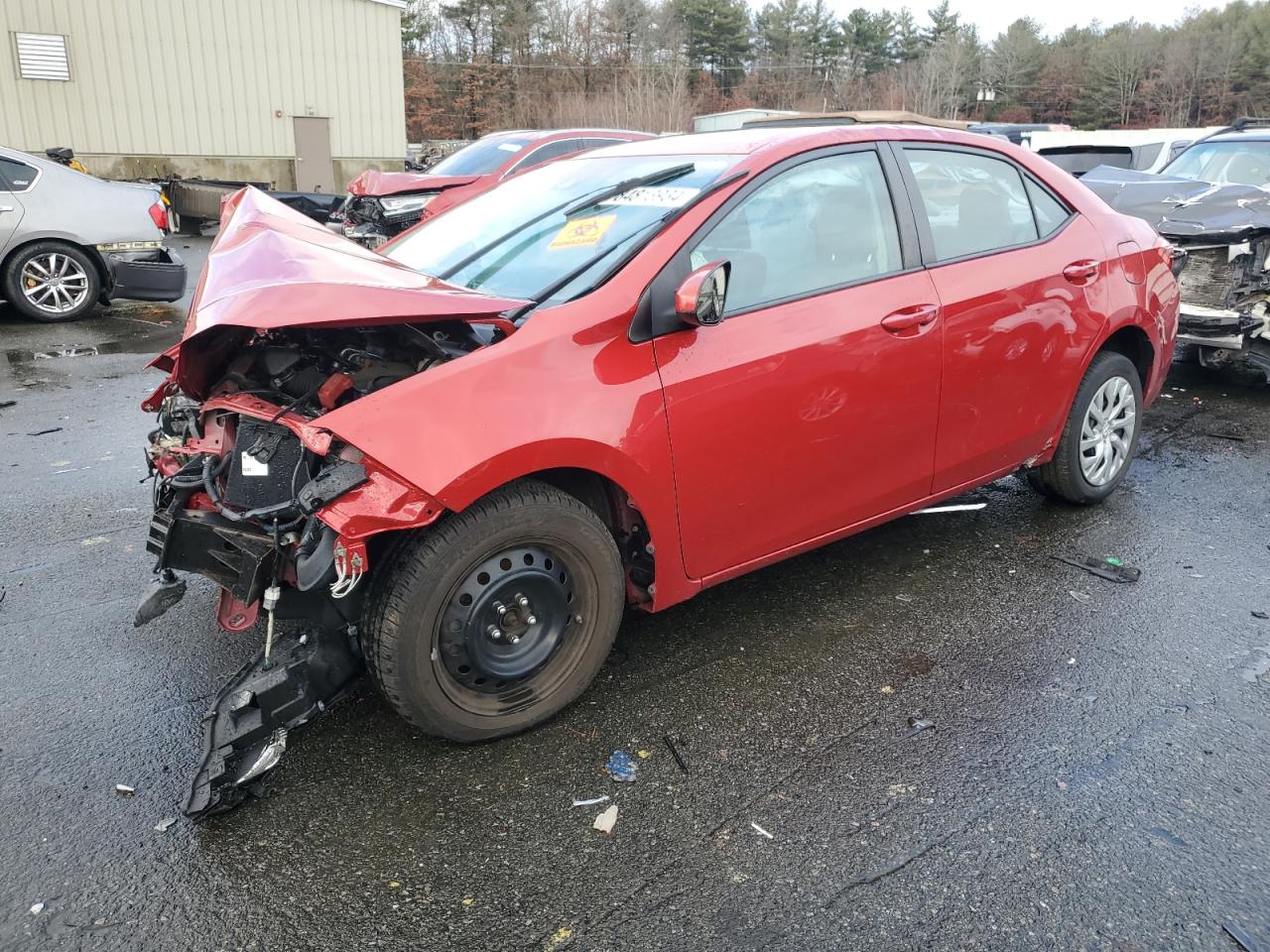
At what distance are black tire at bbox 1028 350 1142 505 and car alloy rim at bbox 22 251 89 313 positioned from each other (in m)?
9.23

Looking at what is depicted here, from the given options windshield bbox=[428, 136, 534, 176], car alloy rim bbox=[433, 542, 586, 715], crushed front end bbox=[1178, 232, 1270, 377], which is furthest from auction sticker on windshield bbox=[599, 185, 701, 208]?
windshield bbox=[428, 136, 534, 176]

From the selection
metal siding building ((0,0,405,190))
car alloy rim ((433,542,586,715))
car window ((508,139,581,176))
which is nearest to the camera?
car alloy rim ((433,542,586,715))

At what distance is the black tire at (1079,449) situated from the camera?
4512mm

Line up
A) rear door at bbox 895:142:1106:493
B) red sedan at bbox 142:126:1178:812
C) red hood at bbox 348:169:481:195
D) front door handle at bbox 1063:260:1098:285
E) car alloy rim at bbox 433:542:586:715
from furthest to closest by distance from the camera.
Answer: red hood at bbox 348:169:481:195
front door handle at bbox 1063:260:1098:285
rear door at bbox 895:142:1106:493
car alloy rim at bbox 433:542:586:715
red sedan at bbox 142:126:1178:812

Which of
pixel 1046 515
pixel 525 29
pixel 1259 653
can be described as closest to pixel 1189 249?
pixel 1046 515

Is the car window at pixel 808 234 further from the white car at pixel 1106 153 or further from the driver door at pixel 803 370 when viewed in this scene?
the white car at pixel 1106 153

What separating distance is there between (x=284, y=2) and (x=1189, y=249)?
24.9 meters

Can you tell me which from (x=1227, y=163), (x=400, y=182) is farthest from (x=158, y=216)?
(x=1227, y=163)

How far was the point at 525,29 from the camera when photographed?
53562 millimetres

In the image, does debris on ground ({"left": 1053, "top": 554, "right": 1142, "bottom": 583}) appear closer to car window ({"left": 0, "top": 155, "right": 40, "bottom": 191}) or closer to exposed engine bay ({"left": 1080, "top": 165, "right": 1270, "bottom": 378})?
exposed engine bay ({"left": 1080, "top": 165, "right": 1270, "bottom": 378})

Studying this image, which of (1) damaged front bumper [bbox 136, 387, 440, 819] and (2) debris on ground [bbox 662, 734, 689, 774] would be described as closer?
(1) damaged front bumper [bbox 136, 387, 440, 819]

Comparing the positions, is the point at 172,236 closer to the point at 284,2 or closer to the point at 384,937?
Answer: the point at 284,2

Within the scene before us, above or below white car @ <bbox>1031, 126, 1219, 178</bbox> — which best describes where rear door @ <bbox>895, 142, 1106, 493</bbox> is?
below

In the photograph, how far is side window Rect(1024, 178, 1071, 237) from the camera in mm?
4227
